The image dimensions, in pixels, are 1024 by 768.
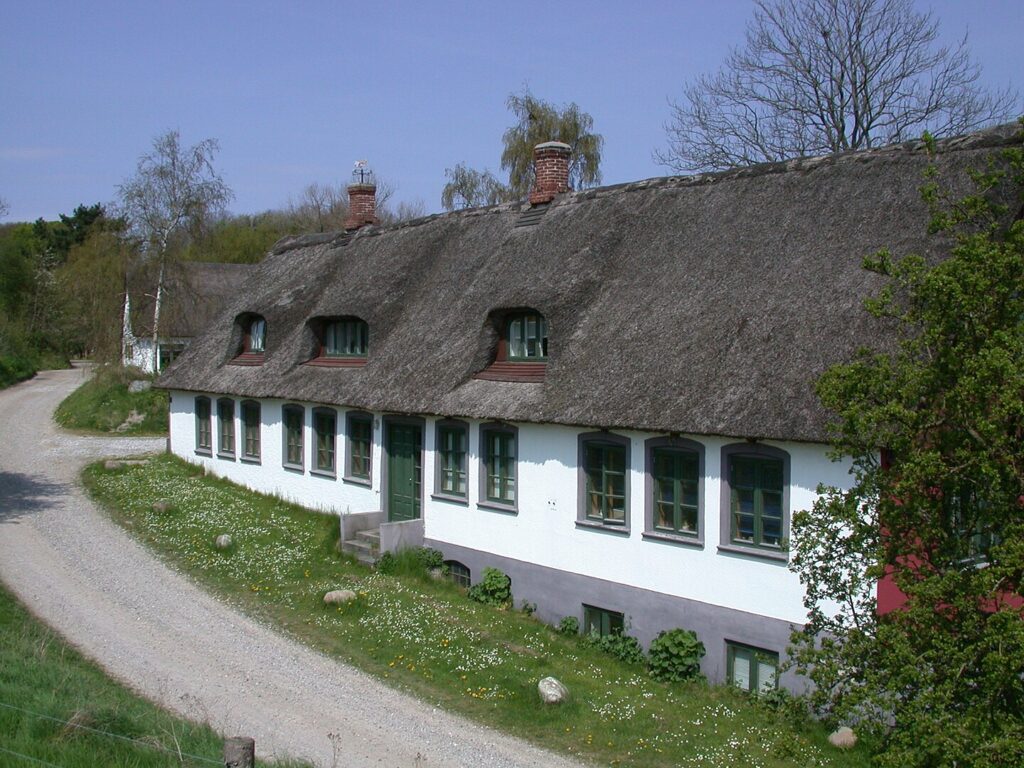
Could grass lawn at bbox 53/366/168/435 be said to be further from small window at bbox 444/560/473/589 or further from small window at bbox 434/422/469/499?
small window at bbox 444/560/473/589

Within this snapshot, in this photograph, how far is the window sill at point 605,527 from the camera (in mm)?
14109

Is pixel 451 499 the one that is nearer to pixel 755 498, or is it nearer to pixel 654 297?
pixel 654 297

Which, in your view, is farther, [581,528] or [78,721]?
[581,528]

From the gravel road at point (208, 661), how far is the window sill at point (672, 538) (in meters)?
3.72

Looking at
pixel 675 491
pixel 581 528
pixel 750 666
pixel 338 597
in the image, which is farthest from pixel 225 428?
pixel 750 666

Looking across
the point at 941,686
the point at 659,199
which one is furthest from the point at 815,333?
the point at 941,686

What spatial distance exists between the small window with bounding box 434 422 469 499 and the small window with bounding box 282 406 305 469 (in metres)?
4.92

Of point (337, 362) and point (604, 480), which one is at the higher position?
point (337, 362)

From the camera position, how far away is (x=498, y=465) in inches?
645

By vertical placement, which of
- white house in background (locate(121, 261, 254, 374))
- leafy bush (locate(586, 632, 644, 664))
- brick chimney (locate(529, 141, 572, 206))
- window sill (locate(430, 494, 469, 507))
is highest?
brick chimney (locate(529, 141, 572, 206))

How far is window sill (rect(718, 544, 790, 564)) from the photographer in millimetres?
12188

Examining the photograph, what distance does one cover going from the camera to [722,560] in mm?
12891

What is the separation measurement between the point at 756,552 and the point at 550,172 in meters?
9.69

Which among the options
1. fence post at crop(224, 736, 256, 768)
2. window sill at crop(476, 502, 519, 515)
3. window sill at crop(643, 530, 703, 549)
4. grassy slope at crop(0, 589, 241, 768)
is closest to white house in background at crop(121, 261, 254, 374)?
window sill at crop(476, 502, 519, 515)
